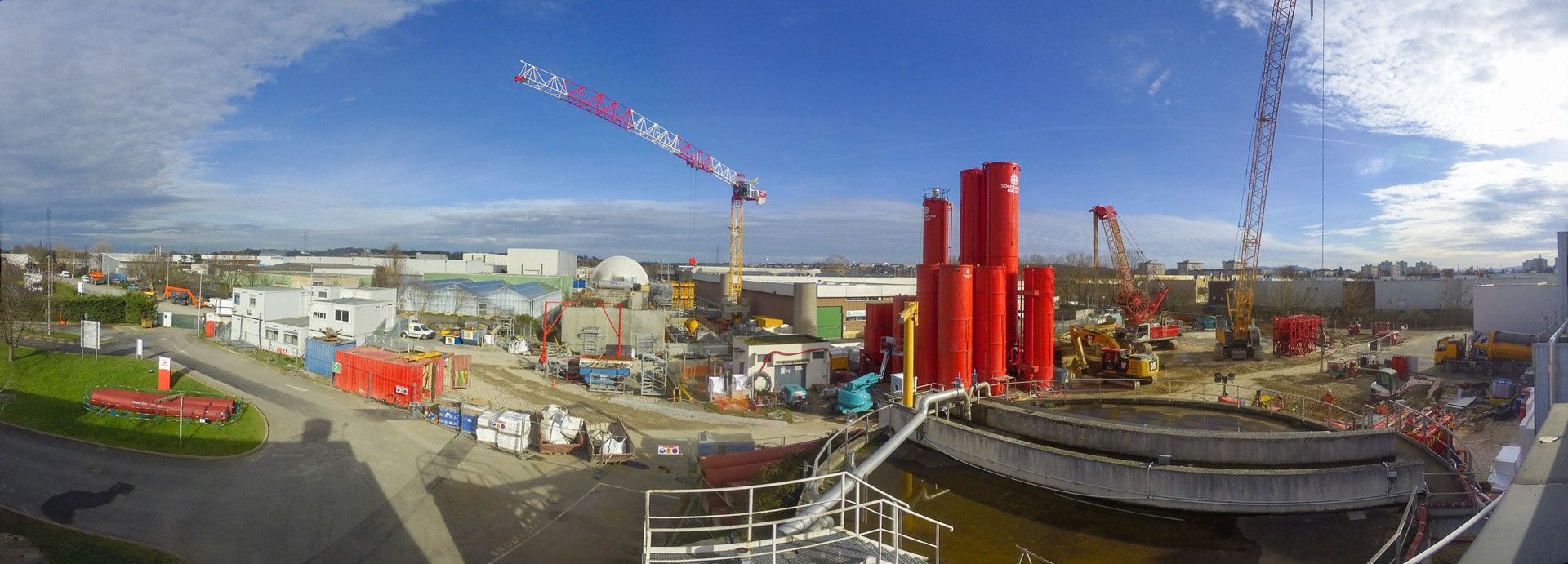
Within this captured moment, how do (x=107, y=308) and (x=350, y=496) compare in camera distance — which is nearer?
(x=350, y=496)

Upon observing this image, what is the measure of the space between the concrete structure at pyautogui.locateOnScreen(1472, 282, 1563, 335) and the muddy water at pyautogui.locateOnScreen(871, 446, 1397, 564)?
1350 inches

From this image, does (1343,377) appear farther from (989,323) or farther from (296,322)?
(296,322)

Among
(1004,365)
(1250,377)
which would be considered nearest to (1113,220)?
(1250,377)

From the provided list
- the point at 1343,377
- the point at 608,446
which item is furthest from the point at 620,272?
the point at 1343,377

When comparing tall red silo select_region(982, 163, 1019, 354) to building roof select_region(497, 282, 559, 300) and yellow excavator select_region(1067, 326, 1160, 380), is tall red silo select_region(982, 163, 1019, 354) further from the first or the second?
building roof select_region(497, 282, 559, 300)

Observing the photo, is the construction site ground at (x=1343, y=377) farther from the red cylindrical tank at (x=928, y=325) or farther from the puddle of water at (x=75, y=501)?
the puddle of water at (x=75, y=501)

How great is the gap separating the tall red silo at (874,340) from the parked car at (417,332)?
89.1ft

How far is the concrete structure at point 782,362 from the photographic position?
25.5m

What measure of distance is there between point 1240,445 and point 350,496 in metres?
18.7

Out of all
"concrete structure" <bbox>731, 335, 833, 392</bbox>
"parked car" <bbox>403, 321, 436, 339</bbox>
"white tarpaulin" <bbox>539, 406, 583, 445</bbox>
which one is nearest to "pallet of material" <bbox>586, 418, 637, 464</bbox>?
"white tarpaulin" <bbox>539, 406, 583, 445</bbox>

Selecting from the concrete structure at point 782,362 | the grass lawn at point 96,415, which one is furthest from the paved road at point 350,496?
the concrete structure at point 782,362

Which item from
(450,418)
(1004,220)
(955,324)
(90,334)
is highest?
(1004,220)

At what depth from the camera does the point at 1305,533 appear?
8078 millimetres

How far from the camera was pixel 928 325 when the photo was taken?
58.0 ft
